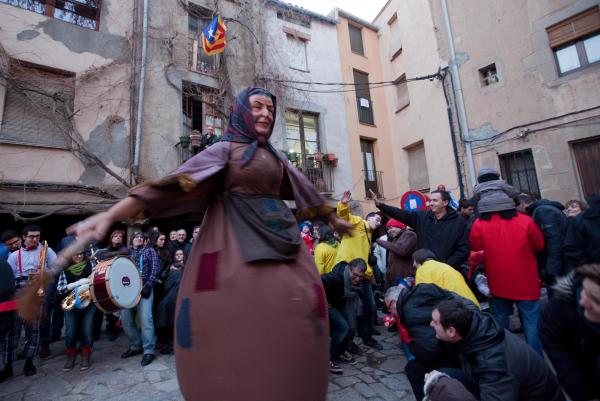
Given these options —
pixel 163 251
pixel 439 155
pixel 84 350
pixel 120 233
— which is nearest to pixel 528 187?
pixel 439 155

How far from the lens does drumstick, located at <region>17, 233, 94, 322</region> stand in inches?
49.7

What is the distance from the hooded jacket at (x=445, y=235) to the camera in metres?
4.06

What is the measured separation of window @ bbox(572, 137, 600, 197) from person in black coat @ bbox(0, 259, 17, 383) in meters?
12.1

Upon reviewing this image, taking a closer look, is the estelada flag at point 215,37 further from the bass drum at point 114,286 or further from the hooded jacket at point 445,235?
the hooded jacket at point 445,235

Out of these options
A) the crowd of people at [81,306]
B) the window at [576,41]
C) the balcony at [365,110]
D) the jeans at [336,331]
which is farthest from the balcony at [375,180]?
the jeans at [336,331]

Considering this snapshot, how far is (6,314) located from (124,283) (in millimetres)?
1313

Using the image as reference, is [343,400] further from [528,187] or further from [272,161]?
[528,187]

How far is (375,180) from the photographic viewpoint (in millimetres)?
15281

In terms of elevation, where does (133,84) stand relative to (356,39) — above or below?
below

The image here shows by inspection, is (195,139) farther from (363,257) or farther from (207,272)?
(207,272)

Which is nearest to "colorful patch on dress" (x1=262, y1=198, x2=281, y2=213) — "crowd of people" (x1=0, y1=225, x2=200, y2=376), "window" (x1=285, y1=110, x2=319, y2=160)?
"crowd of people" (x1=0, y1=225, x2=200, y2=376)

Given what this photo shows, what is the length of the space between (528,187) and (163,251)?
10.1 meters

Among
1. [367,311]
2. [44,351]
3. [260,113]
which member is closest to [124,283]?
[44,351]

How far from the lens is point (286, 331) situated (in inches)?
56.1
